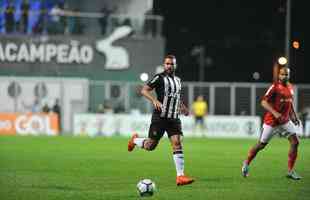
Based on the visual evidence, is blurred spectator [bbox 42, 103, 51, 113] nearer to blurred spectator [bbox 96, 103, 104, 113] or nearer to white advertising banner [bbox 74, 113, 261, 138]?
white advertising banner [bbox 74, 113, 261, 138]

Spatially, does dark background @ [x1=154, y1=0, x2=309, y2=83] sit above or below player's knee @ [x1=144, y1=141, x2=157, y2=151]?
above

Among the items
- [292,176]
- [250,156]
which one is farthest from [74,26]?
[292,176]

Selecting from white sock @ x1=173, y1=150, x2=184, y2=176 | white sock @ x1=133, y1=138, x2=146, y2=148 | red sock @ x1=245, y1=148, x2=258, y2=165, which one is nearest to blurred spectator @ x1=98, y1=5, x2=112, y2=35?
red sock @ x1=245, y1=148, x2=258, y2=165

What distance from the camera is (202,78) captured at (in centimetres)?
6919

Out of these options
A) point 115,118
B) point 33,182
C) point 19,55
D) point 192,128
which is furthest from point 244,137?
point 33,182

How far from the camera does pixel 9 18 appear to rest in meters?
48.4

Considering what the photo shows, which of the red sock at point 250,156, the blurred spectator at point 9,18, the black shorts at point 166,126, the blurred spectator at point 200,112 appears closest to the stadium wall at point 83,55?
the blurred spectator at point 9,18

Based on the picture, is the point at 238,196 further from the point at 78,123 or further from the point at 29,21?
the point at 29,21

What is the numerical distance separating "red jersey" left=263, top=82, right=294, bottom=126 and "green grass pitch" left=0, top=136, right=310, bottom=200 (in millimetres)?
1184

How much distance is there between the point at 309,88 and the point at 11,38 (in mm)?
16264

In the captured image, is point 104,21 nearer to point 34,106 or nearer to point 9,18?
point 9,18

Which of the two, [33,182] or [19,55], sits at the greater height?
[19,55]

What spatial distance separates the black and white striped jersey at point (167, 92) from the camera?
661 inches

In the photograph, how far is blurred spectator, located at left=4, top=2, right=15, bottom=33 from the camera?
159 feet
